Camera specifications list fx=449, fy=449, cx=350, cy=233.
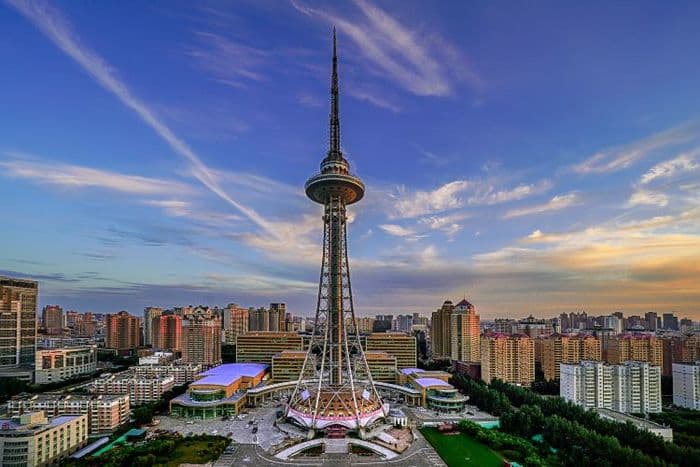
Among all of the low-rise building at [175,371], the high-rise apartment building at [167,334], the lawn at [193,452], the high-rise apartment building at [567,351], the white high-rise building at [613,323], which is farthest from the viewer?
the white high-rise building at [613,323]

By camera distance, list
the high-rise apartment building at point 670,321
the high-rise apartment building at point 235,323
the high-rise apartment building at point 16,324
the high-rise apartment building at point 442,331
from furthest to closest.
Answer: the high-rise apartment building at point 670,321 < the high-rise apartment building at point 235,323 < the high-rise apartment building at point 442,331 < the high-rise apartment building at point 16,324

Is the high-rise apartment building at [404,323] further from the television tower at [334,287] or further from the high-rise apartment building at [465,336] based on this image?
the television tower at [334,287]

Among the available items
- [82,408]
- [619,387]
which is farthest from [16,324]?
[619,387]

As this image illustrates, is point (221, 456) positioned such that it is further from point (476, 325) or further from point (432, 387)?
point (476, 325)

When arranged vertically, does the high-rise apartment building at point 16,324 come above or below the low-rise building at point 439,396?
above

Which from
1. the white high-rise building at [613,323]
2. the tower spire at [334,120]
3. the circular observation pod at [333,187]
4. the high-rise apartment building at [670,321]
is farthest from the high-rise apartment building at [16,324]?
the high-rise apartment building at [670,321]

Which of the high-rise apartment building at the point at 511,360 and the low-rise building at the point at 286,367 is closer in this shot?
the low-rise building at the point at 286,367
